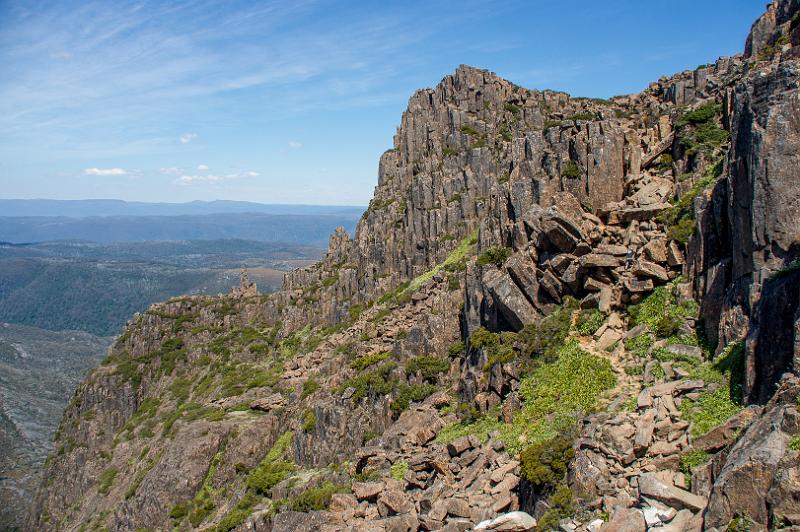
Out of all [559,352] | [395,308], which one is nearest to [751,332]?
[559,352]

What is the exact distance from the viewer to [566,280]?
33469 millimetres

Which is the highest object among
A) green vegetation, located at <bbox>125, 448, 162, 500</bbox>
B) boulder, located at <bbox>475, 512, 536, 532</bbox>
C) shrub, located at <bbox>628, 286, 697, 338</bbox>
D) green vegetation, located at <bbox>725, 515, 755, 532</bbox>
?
shrub, located at <bbox>628, 286, 697, 338</bbox>

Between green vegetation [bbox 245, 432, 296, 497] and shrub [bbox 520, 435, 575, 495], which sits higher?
shrub [bbox 520, 435, 575, 495]

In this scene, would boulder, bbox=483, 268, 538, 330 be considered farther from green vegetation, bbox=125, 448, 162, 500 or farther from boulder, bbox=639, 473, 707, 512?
green vegetation, bbox=125, 448, 162, 500

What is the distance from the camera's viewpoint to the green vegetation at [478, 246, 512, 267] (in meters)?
39.4

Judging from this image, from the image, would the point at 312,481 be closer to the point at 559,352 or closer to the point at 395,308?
the point at 559,352

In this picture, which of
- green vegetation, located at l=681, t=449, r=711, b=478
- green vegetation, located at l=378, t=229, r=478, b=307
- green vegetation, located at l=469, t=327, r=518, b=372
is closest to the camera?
green vegetation, located at l=681, t=449, r=711, b=478

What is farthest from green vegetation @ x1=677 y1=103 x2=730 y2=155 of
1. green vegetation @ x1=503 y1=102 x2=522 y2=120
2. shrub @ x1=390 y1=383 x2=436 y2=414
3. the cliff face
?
green vegetation @ x1=503 y1=102 x2=522 y2=120

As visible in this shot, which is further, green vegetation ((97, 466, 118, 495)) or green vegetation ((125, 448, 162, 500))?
green vegetation ((97, 466, 118, 495))

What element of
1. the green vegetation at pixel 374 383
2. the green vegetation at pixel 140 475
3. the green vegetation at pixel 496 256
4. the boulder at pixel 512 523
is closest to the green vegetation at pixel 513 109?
the green vegetation at pixel 496 256

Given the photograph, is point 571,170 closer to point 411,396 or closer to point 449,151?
point 411,396

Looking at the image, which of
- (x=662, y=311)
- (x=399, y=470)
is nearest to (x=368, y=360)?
(x=399, y=470)

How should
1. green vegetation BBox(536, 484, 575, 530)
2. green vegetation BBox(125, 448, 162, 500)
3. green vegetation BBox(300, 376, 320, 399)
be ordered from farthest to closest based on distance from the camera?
green vegetation BBox(125, 448, 162, 500)
green vegetation BBox(300, 376, 320, 399)
green vegetation BBox(536, 484, 575, 530)

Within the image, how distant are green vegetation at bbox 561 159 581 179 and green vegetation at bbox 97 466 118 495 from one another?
210 feet
